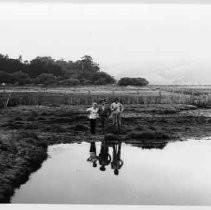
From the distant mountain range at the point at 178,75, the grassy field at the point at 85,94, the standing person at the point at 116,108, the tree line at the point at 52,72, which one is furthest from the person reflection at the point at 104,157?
the distant mountain range at the point at 178,75

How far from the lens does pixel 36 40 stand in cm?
786

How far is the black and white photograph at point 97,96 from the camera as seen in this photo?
7086 millimetres

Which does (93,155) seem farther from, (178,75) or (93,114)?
(178,75)

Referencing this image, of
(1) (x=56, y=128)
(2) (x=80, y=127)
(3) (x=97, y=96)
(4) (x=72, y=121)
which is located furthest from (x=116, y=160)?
(1) (x=56, y=128)

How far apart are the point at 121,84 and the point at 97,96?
104 centimetres

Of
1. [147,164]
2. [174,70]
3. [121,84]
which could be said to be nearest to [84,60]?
[121,84]

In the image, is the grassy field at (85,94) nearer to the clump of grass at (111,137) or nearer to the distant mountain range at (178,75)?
the distant mountain range at (178,75)

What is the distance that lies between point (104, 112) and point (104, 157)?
0.92m

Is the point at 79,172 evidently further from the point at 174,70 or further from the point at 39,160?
the point at 174,70

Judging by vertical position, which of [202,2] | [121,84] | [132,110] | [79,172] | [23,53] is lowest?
[79,172]

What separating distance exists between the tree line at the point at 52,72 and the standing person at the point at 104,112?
17.2 inches

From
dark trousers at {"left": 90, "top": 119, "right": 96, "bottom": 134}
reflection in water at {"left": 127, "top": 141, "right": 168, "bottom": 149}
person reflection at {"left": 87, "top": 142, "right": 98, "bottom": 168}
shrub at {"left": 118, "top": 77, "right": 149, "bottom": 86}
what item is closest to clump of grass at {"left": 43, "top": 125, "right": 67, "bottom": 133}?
dark trousers at {"left": 90, "top": 119, "right": 96, "bottom": 134}

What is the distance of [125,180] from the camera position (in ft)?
24.9

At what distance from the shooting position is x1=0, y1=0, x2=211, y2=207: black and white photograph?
23.2 ft
